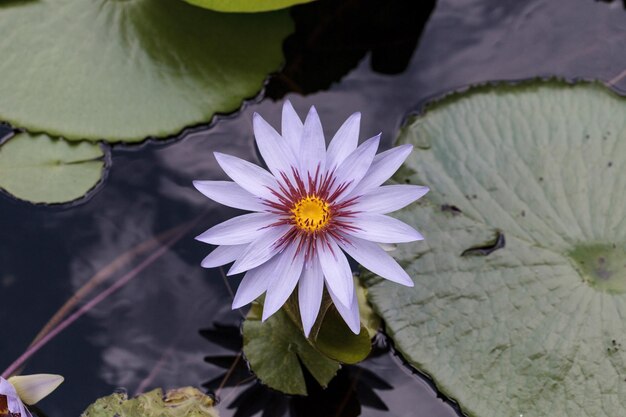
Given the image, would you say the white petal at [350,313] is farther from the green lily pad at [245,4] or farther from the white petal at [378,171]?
the green lily pad at [245,4]

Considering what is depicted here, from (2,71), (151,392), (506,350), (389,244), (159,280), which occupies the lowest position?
(151,392)

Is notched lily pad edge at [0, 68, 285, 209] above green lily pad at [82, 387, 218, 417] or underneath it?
above

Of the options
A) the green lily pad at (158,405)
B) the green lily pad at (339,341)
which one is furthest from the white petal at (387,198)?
the green lily pad at (158,405)

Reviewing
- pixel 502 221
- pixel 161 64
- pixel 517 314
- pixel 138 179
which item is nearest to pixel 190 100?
pixel 161 64

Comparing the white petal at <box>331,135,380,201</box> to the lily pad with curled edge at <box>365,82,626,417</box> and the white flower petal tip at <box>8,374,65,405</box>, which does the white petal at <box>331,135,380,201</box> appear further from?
the white flower petal tip at <box>8,374,65,405</box>

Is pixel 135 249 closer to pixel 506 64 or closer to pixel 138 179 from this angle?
pixel 138 179

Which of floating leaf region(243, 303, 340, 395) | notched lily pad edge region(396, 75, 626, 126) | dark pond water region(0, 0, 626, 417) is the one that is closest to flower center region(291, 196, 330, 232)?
floating leaf region(243, 303, 340, 395)
